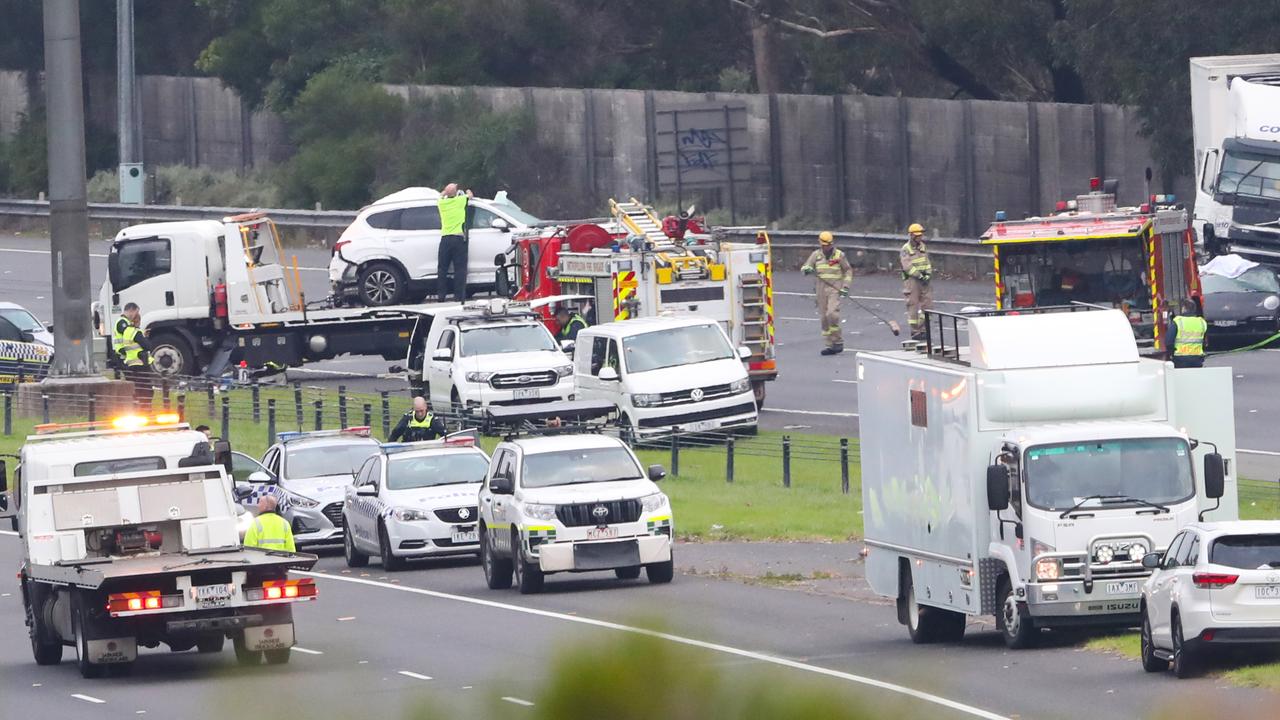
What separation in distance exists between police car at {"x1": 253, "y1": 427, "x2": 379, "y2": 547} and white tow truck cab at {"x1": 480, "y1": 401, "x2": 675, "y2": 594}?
4.37m

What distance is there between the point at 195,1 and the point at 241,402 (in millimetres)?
34813

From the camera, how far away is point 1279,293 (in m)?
36.3

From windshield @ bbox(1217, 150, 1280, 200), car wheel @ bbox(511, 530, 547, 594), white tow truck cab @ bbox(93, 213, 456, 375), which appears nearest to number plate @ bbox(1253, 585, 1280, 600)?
car wheel @ bbox(511, 530, 547, 594)

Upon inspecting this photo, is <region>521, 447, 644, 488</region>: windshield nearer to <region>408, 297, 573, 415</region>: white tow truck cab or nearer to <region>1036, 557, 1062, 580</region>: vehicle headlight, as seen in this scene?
<region>1036, 557, 1062, 580</region>: vehicle headlight

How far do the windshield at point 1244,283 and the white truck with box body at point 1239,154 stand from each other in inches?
70.1

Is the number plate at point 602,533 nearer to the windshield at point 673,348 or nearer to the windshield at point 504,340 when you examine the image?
the windshield at point 673,348

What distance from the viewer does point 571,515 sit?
22.2 m

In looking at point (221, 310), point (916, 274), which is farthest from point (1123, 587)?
point (221, 310)

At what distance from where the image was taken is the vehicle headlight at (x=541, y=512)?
2214 centimetres

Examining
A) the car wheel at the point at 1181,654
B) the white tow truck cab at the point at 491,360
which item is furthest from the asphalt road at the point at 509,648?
the white tow truck cab at the point at 491,360

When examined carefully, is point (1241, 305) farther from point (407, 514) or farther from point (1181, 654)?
point (1181, 654)

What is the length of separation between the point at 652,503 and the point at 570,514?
823 mm

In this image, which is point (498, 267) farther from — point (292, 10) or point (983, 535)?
point (292, 10)

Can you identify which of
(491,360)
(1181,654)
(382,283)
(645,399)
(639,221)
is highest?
(639,221)
